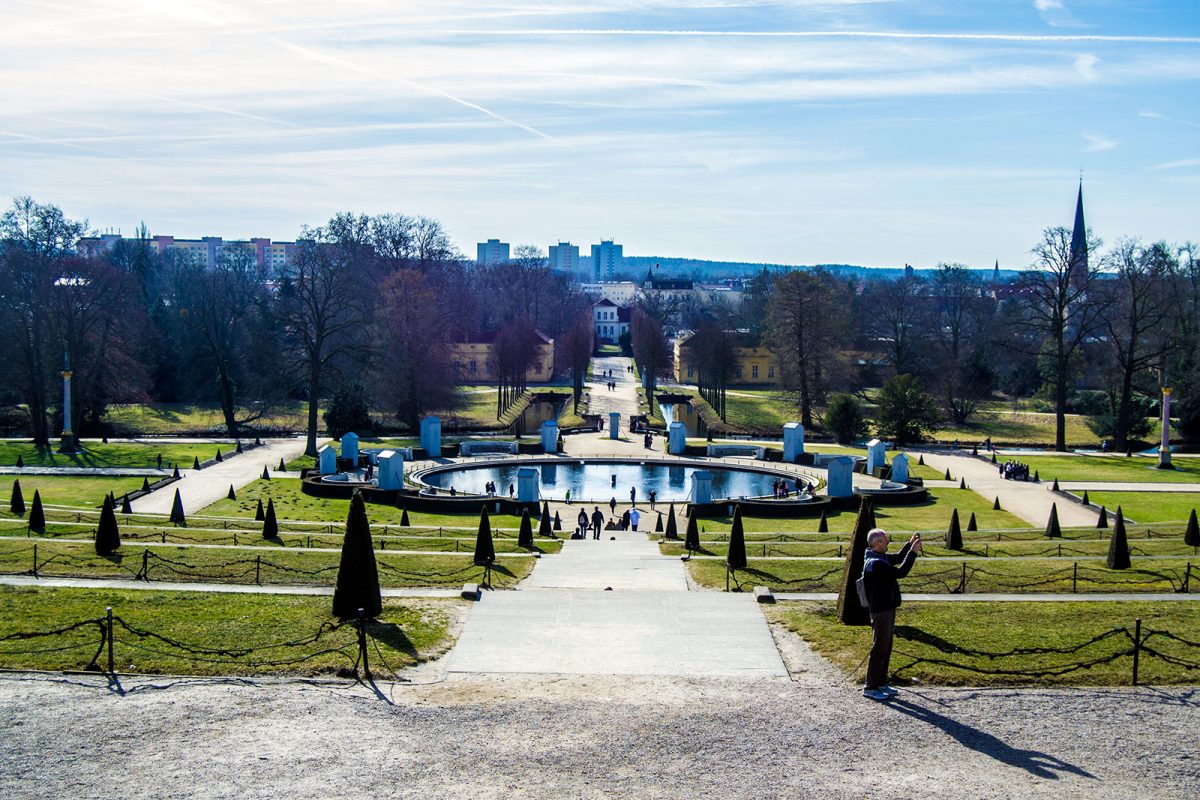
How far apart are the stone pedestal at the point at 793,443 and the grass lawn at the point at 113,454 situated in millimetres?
26191

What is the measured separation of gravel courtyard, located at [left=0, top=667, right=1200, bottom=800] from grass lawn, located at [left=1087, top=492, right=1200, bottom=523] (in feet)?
84.2

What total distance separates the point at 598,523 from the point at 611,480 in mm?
12238

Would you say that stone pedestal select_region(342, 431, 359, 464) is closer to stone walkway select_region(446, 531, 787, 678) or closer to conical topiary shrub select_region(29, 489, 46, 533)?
conical topiary shrub select_region(29, 489, 46, 533)

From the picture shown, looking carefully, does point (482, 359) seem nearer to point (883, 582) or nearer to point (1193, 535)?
point (1193, 535)

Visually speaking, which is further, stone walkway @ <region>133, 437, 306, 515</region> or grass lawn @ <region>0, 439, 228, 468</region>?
grass lawn @ <region>0, 439, 228, 468</region>

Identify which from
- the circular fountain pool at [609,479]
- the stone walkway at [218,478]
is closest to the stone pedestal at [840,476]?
the circular fountain pool at [609,479]

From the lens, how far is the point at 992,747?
484 inches

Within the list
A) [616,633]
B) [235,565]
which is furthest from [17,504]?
[616,633]

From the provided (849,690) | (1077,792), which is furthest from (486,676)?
(1077,792)

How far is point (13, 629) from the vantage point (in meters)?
16.4

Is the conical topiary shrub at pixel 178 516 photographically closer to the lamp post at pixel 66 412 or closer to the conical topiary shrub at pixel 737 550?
the conical topiary shrub at pixel 737 550

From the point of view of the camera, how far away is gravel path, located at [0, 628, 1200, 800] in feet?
36.9

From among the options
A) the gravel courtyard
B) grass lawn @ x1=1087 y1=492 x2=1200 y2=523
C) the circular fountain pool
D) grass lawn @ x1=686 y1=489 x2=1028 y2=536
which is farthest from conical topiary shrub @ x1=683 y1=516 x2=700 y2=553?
grass lawn @ x1=1087 y1=492 x2=1200 y2=523

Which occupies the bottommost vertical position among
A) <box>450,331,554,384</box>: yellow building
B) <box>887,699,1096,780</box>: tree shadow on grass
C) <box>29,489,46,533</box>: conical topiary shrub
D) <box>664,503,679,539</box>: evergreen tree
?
<box>664,503,679,539</box>: evergreen tree
